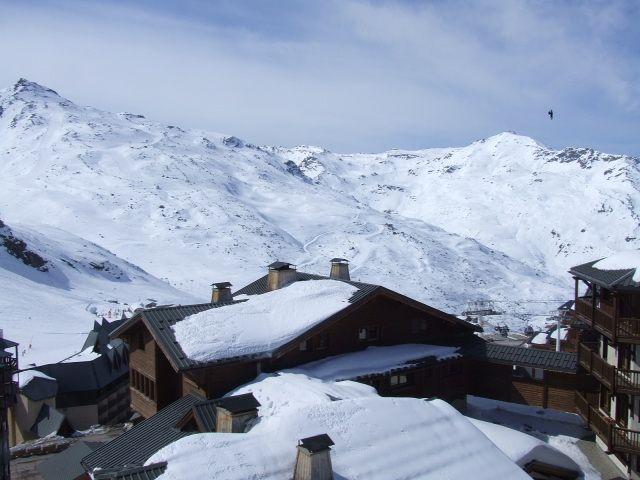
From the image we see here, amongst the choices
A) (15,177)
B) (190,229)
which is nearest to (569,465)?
(190,229)

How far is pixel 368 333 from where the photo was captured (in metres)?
26.6

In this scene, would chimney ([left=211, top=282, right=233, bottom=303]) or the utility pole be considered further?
chimney ([left=211, top=282, right=233, bottom=303])

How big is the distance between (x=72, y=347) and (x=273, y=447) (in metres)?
35.9

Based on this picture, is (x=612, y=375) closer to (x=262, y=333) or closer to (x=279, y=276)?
(x=262, y=333)

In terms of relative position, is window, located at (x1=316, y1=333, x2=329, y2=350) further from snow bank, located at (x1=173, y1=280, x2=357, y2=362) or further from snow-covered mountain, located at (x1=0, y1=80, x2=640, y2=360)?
snow-covered mountain, located at (x1=0, y1=80, x2=640, y2=360)

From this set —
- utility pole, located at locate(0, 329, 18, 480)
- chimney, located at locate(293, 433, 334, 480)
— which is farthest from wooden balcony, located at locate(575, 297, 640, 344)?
utility pole, located at locate(0, 329, 18, 480)

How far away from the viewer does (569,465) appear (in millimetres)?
21734

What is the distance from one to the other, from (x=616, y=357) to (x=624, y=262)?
3789mm

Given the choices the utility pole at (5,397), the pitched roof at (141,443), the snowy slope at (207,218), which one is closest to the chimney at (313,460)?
the pitched roof at (141,443)

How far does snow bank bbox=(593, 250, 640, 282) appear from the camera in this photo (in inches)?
864

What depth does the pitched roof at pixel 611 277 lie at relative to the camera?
2120 cm

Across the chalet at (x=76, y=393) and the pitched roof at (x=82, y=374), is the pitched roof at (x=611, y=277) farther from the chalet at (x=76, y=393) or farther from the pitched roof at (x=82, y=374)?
the pitched roof at (x=82, y=374)

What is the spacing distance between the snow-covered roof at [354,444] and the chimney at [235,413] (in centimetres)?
Result: 37

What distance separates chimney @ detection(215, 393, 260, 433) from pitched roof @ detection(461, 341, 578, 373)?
1347cm
